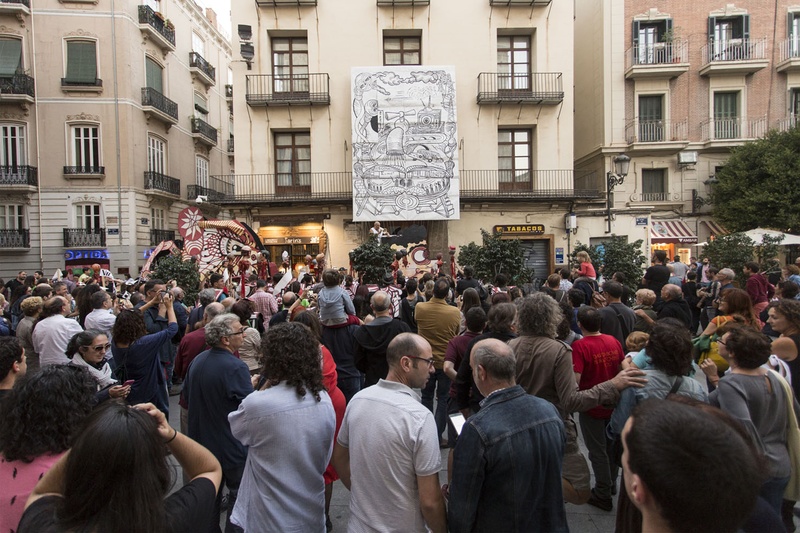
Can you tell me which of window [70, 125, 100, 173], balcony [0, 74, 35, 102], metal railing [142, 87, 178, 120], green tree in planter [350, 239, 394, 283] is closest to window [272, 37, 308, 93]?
metal railing [142, 87, 178, 120]

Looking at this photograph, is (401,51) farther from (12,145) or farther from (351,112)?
(12,145)

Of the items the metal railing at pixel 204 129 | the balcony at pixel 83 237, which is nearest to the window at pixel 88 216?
the balcony at pixel 83 237

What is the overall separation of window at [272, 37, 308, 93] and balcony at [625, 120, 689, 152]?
14.2 m

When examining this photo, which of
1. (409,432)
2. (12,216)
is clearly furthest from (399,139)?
(12,216)

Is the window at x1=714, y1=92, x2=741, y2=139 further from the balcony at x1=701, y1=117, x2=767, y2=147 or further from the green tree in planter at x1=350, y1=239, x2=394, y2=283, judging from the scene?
the green tree in planter at x1=350, y1=239, x2=394, y2=283

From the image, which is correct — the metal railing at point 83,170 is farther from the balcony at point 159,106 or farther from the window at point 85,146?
the balcony at point 159,106

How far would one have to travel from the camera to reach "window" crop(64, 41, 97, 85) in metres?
21.3

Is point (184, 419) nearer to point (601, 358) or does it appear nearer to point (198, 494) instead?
point (198, 494)

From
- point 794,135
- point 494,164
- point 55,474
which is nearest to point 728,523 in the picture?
point 55,474

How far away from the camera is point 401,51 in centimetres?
1939

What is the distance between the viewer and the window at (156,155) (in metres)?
23.1

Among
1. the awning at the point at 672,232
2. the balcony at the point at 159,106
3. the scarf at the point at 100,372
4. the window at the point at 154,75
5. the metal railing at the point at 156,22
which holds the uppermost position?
the metal railing at the point at 156,22

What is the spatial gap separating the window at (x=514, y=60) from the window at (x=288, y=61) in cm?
818

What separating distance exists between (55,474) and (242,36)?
1990 centimetres
